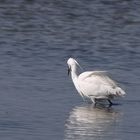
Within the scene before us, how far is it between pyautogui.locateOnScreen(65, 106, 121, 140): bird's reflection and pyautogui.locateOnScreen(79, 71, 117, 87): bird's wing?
510mm

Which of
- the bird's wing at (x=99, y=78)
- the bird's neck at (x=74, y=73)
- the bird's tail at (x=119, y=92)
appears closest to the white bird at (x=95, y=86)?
the bird's wing at (x=99, y=78)

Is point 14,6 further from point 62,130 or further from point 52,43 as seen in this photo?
point 62,130

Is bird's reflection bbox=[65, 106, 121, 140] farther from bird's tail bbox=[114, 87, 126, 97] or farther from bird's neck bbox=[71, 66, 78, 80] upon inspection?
bird's neck bbox=[71, 66, 78, 80]

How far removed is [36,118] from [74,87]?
3210mm

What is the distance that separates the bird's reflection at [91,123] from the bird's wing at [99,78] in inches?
20.1

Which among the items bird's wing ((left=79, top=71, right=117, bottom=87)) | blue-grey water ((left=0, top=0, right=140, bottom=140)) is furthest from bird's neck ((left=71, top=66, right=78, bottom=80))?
bird's wing ((left=79, top=71, right=117, bottom=87))

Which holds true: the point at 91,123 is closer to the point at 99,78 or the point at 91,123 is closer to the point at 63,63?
the point at 99,78

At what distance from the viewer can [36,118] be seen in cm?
1566

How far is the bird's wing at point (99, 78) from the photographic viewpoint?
59.0ft

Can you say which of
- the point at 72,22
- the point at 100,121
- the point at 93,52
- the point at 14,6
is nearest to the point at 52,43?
the point at 93,52

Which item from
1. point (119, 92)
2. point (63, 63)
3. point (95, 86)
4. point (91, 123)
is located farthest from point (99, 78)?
point (63, 63)

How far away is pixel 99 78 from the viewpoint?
18094 millimetres

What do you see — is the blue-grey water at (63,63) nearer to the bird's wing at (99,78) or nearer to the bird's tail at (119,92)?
the bird's tail at (119,92)

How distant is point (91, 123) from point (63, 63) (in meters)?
5.23
